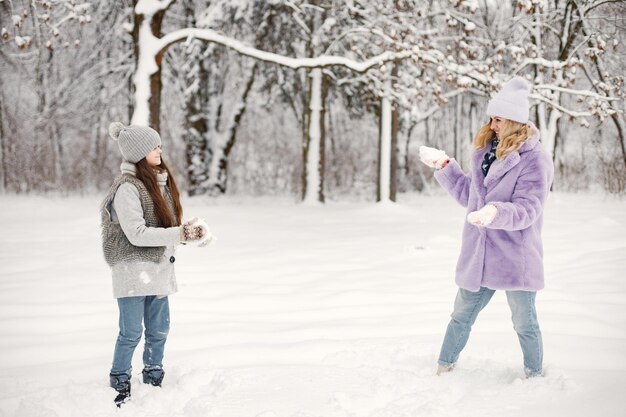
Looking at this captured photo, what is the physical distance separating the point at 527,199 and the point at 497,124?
1.67 ft

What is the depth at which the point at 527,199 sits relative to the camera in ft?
10.2

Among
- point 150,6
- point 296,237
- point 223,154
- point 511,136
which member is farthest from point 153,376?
point 223,154

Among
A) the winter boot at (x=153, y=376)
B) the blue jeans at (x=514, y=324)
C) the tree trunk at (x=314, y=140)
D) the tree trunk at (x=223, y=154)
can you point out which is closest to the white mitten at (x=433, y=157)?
the blue jeans at (x=514, y=324)

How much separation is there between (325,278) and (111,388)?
340 cm

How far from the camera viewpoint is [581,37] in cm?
1667

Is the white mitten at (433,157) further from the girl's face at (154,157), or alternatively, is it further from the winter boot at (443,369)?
the girl's face at (154,157)

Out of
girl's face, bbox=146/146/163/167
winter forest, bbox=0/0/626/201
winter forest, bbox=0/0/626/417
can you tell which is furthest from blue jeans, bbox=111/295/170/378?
winter forest, bbox=0/0/626/201

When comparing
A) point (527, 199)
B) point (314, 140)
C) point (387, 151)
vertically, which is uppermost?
point (314, 140)

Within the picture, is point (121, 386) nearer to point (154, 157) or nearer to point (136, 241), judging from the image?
point (136, 241)

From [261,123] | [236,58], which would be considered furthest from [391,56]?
[261,123]

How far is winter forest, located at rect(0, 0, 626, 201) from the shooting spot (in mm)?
10297

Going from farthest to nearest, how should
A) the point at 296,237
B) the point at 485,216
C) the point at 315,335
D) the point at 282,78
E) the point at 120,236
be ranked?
the point at 282,78, the point at 296,237, the point at 315,335, the point at 120,236, the point at 485,216

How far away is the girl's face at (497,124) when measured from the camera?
329 centimetres

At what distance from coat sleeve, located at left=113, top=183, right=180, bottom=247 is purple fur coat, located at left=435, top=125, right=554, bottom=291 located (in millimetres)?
1770
